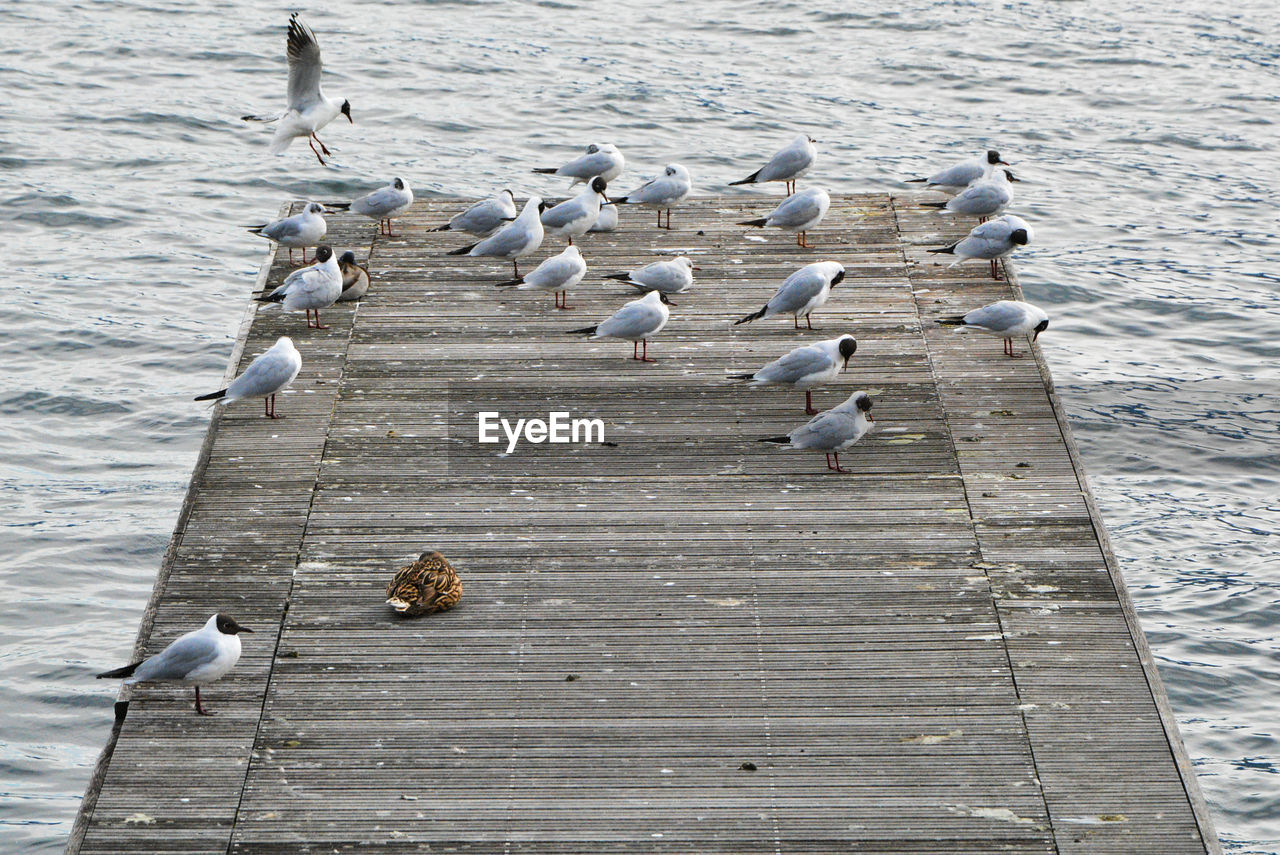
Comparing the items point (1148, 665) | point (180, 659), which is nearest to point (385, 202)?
point (180, 659)

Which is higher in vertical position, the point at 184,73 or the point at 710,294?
the point at 710,294

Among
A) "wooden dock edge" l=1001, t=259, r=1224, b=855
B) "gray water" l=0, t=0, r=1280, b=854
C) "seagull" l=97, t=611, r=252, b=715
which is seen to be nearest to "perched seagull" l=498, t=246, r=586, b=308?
"wooden dock edge" l=1001, t=259, r=1224, b=855

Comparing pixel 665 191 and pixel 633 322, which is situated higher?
pixel 633 322

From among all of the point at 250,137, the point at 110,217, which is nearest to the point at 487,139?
the point at 250,137

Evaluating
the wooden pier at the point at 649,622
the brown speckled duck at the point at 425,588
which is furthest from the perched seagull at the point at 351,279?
the brown speckled duck at the point at 425,588

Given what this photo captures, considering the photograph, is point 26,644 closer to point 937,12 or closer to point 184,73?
point 184,73

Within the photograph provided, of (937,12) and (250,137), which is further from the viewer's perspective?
(937,12)

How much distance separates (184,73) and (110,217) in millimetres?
6264

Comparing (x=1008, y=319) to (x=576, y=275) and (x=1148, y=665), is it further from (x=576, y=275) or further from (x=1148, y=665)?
(x=1148, y=665)

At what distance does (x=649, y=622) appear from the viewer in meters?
8.93

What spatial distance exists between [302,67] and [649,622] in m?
8.48

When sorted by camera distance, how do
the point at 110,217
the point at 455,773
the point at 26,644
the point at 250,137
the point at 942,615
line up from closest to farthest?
the point at 455,773 < the point at 942,615 < the point at 26,644 < the point at 110,217 < the point at 250,137

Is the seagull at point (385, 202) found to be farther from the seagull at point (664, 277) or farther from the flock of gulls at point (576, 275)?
the seagull at point (664, 277)

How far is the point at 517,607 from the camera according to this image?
9070 millimetres
